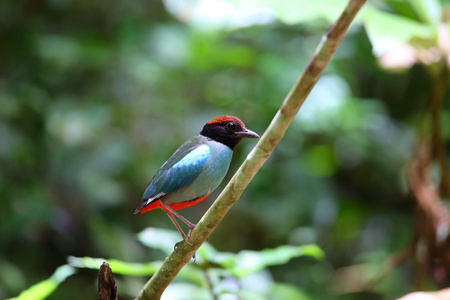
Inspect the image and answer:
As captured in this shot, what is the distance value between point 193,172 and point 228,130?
186 mm

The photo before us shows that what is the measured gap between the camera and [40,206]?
3.69 meters

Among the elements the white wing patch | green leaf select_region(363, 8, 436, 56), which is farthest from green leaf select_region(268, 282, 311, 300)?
the white wing patch

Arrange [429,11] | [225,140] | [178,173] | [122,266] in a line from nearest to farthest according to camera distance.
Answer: [178,173] < [225,140] < [122,266] < [429,11]

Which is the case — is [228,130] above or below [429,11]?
above

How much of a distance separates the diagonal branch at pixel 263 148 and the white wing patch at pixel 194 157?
0.27 metres

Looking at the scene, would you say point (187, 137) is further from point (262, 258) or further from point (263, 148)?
point (263, 148)

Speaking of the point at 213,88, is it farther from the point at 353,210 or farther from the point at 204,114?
the point at 353,210

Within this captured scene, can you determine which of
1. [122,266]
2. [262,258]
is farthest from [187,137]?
[122,266]

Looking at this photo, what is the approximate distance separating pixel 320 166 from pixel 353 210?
19.1 inches

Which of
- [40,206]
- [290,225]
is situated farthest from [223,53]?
[40,206]

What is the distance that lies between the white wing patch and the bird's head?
7cm

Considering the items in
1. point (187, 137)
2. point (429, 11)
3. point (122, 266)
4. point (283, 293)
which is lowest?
point (283, 293)

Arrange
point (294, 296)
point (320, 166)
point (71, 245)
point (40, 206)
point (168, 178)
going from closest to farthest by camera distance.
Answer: point (168, 178) → point (294, 296) → point (40, 206) → point (71, 245) → point (320, 166)

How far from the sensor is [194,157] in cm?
162
